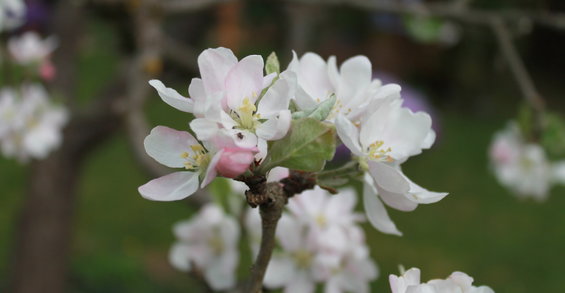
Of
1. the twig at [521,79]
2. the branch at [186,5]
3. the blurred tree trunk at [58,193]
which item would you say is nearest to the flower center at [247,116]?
the twig at [521,79]

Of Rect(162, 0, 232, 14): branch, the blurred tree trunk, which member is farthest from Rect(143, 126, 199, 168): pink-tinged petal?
the blurred tree trunk

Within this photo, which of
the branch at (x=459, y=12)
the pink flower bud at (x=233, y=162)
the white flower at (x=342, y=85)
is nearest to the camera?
the pink flower bud at (x=233, y=162)

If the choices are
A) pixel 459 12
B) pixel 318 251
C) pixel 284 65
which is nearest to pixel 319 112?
pixel 318 251

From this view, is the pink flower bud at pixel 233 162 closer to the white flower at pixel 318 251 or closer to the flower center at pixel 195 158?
the flower center at pixel 195 158

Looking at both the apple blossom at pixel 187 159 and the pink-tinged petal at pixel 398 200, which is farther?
the pink-tinged petal at pixel 398 200

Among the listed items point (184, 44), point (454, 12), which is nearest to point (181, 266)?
point (454, 12)
